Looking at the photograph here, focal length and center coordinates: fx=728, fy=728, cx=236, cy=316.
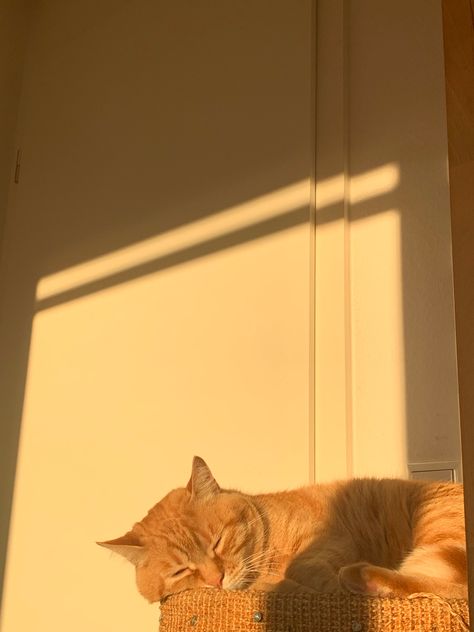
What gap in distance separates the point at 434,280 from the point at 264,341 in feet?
1.51

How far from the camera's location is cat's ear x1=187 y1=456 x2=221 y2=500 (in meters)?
1.32

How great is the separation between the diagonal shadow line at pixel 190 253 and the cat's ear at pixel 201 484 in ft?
2.55

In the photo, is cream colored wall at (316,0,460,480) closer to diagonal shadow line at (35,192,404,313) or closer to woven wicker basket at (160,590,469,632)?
diagonal shadow line at (35,192,404,313)

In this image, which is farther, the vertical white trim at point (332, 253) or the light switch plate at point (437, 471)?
the vertical white trim at point (332, 253)

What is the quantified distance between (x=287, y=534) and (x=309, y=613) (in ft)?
1.14

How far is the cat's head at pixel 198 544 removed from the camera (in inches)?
46.8

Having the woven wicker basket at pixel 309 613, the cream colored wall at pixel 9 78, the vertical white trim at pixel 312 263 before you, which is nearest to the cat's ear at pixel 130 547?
the woven wicker basket at pixel 309 613

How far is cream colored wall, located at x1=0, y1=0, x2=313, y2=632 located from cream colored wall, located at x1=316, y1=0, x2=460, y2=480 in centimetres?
7

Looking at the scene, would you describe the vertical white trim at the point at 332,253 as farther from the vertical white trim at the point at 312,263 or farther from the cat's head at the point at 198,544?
the cat's head at the point at 198,544

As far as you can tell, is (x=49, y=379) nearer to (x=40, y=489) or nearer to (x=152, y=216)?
(x=40, y=489)

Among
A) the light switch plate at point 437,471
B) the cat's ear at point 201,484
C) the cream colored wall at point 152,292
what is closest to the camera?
the cat's ear at point 201,484

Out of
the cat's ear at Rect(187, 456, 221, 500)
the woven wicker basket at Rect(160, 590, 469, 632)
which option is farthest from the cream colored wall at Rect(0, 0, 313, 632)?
the woven wicker basket at Rect(160, 590, 469, 632)

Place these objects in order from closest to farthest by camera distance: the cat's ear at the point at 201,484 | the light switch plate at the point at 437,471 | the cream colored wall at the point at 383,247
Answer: the cat's ear at the point at 201,484, the light switch plate at the point at 437,471, the cream colored wall at the point at 383,247

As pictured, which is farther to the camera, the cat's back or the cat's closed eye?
the cat's closed eye
